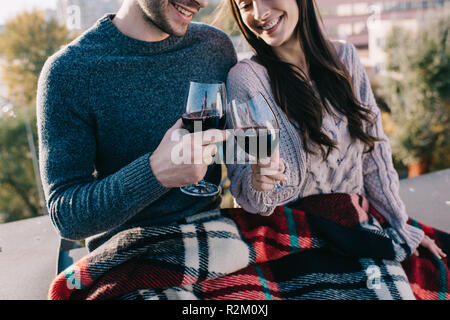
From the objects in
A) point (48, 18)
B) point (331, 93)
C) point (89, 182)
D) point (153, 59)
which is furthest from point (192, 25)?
point (48, 18)

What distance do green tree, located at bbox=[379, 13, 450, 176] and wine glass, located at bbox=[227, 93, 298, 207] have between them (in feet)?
45.6

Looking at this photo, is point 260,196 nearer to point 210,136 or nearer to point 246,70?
point 210,136

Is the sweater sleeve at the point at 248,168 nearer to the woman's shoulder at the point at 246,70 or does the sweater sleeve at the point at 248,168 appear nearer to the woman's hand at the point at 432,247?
the woman's shoulder at the point at 246,70

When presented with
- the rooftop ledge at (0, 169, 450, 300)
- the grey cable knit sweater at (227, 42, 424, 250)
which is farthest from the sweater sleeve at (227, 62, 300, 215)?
the rooftop ledge at (0, 169, 450, 300)

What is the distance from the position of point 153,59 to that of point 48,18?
464cm

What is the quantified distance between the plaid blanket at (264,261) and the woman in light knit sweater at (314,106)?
117mm

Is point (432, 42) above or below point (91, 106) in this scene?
below

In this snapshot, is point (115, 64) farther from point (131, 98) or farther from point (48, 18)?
point (48, 18)

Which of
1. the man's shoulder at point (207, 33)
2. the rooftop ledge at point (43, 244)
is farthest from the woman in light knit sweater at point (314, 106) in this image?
the rooftop ledge at point (43, 244)

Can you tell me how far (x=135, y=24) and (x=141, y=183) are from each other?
2.15 feet

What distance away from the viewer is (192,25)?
5.01 ft

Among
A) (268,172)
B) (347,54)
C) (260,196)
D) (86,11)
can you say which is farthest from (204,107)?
(86,11)

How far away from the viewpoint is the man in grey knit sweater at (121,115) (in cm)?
104

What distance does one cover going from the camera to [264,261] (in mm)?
1188
